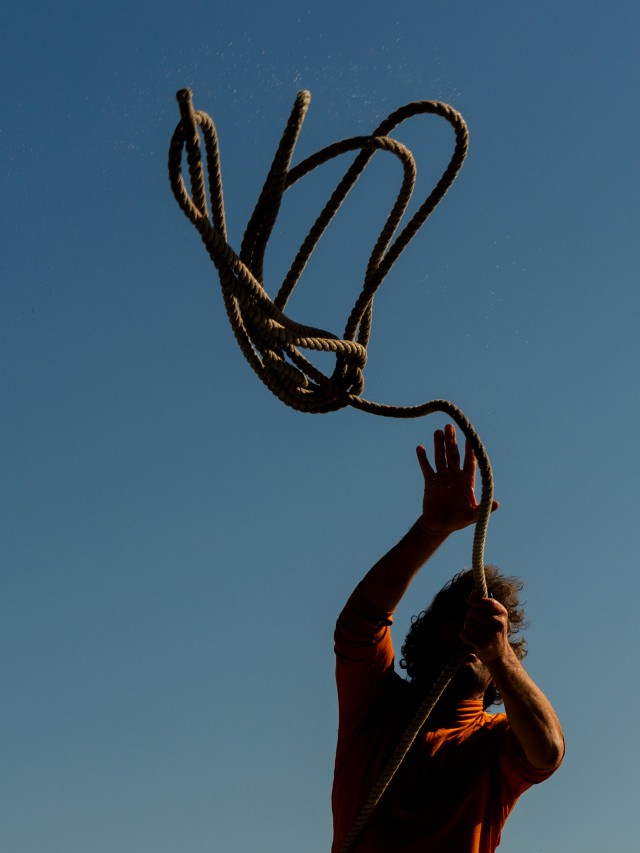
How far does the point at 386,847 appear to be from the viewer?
5457mm

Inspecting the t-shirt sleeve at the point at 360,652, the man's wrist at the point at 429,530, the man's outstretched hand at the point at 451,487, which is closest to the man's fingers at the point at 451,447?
the man's outstretched hand at the point at 451,487

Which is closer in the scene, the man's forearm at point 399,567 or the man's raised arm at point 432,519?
the man's raised arm at point 432,519

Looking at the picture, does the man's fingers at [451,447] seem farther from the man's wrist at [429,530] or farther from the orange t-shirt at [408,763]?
the orange t-shirt at [408,763]

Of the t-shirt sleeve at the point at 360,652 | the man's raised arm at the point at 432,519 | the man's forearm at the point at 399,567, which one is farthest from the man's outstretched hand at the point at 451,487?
the t-shirt sleeve at the point at 360,652

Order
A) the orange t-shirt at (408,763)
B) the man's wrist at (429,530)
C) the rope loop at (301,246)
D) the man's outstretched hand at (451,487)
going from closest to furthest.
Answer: the rope loop at (301,246) < the orange t-shirt at (408,763) < the man's outstretched hand at (451,487) < the man's wrist at (429,530)

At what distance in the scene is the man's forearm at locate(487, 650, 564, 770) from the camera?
5.29 m

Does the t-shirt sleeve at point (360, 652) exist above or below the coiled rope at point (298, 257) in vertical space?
below

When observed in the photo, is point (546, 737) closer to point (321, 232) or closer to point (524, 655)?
point (524, 655)

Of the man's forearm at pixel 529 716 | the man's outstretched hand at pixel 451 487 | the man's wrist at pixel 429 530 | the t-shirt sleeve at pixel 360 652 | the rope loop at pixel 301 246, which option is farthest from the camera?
the t-shirt sleeve at pixel 360 652

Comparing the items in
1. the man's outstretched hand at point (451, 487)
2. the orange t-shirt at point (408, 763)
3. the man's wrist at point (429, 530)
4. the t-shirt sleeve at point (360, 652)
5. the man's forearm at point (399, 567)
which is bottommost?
the orange t-shirt at point (408, 763)

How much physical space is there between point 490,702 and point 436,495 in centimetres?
121

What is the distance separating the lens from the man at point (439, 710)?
5375 millimetres

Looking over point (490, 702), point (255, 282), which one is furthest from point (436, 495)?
point (255, 282)

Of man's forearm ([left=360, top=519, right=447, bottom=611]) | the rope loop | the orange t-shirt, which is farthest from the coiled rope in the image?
the orange t-shirt
